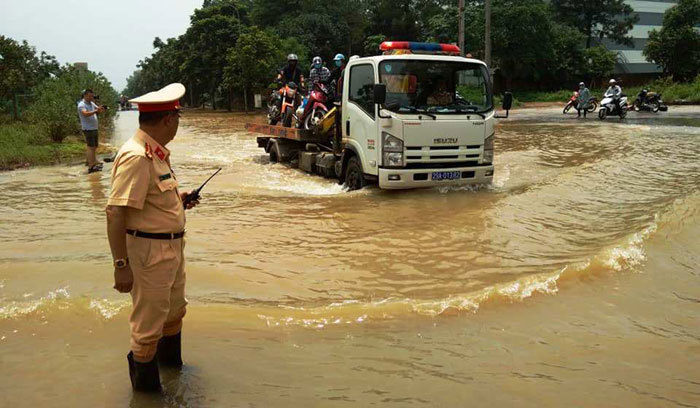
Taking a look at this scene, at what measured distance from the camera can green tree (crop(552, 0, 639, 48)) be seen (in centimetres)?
4891

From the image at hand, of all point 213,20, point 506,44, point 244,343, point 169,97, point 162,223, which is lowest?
point 244,343

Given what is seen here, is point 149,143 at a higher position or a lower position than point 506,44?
lower

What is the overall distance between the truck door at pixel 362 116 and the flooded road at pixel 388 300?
0.65m

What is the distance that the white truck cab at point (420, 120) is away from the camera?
27.4 feet

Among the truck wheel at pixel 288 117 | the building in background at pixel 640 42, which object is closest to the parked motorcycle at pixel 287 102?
the truck wheel at pixel 288 117

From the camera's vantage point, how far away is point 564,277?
17.2 feet

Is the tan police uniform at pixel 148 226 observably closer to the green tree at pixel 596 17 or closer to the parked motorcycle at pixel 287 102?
the parked motorcycle at pixel 287 102

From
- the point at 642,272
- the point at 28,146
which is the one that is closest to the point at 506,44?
the point at 28,146

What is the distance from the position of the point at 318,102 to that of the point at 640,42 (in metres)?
58.8

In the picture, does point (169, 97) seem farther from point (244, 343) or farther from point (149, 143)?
point (244, 343)

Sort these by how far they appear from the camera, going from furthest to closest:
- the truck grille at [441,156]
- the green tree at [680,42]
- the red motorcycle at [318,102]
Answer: the green tree at [680,42]
the red motorcycle at [318,102]
the truck grille at [441,156]

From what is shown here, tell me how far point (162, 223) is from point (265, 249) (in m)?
3.31

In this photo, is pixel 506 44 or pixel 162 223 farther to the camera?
pixel 506 44

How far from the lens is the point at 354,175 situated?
9.38 meters
